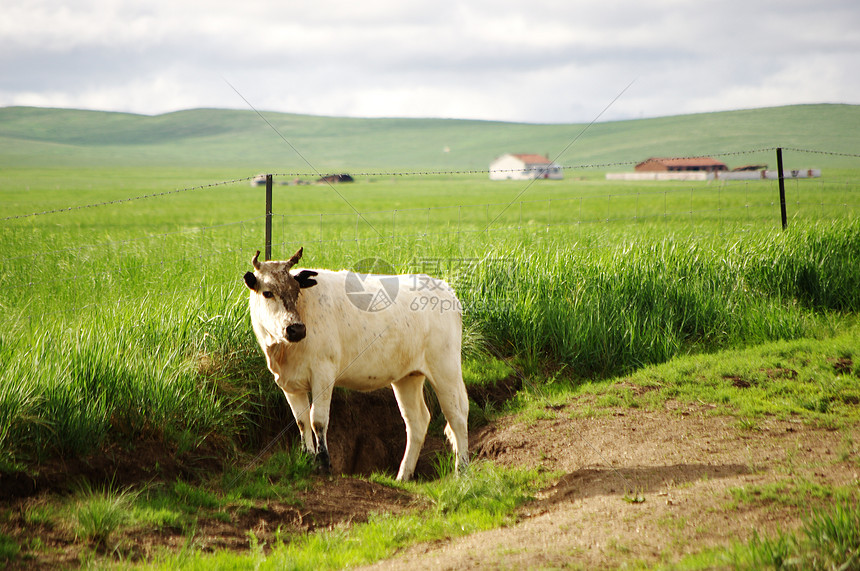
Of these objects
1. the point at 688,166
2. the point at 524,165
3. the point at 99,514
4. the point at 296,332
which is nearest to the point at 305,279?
the point at 296,332

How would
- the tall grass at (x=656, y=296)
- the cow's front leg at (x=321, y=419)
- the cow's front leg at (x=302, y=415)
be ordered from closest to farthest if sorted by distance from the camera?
the cow's front leg at (x=321, y=419)
the cow's front leg at (x=302, y=415)
the tall grass at (x=656, y=296)

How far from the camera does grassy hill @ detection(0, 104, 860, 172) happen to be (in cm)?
11356

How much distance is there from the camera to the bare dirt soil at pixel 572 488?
4594 mm

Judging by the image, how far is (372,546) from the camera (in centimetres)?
509

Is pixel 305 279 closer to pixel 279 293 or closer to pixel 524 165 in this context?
pixel 279 293

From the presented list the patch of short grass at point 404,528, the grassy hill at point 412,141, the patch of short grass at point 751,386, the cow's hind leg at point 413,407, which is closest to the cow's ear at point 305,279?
the cow's hind leg at point 413,407

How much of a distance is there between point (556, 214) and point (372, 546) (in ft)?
133

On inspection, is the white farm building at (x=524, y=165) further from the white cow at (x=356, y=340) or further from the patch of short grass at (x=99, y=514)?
the patch of short grass at (x=99, y=514)

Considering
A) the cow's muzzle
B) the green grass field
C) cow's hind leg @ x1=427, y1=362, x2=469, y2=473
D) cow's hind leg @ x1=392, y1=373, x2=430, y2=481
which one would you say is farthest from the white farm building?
the cow's muzzle

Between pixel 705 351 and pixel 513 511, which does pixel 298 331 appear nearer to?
pixel 513 511

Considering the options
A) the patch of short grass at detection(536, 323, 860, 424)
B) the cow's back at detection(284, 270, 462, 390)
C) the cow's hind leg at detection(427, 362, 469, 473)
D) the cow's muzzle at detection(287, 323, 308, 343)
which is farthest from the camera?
the patch of short grass at detection(536, 323, 860, 424)

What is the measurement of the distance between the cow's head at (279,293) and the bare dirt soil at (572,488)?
1.48m

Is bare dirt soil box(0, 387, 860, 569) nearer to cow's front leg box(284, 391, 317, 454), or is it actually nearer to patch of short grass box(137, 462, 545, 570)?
patch of short grass box(137, 462, 545, 570)

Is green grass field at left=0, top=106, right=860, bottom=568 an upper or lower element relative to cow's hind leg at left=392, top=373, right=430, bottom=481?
upper
